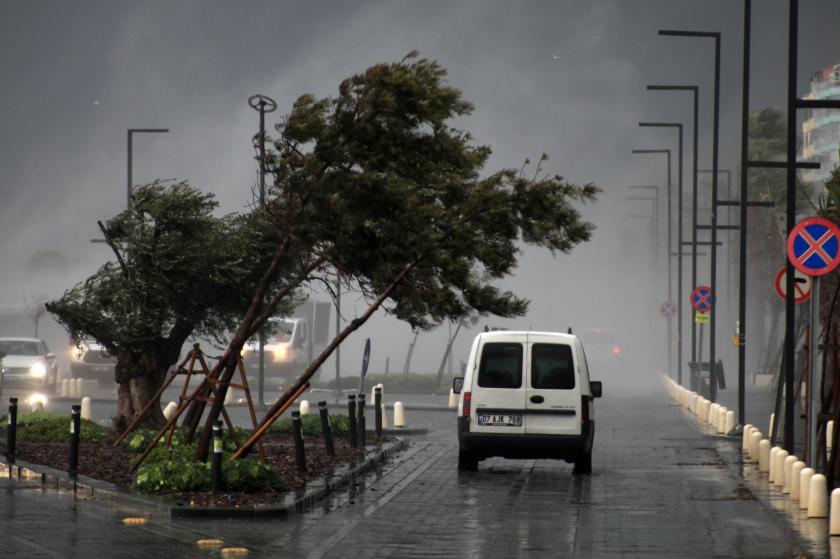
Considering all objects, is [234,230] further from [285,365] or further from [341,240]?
[285,365]

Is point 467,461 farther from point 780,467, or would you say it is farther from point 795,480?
point 795,480

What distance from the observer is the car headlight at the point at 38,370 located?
48.5 m

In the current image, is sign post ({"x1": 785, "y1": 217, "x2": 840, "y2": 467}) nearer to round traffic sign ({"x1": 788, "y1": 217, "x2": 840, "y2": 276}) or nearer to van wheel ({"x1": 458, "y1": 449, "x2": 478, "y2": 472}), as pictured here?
round traffic sign ({"x1": 788, "y1": 217, "x2": 840, "y2": 276})

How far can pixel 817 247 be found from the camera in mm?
18719

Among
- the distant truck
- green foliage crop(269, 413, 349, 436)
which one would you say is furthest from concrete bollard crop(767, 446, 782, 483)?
the distant truck

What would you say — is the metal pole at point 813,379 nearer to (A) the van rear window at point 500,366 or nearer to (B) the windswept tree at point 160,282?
(A) the van rear window at point 500,366

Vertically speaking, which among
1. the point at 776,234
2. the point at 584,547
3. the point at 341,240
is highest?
the point at 776,234

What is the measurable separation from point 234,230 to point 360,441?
156 inches

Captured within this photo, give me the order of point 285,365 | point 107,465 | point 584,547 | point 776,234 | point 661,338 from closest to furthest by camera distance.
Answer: point 584,547 → point 107,465 → point 285,365 → point 776,234 → point 661,338

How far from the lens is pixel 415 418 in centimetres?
3928

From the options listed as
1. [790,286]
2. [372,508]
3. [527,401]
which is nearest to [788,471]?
[790,286]

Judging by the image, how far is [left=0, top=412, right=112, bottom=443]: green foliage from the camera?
25.0m

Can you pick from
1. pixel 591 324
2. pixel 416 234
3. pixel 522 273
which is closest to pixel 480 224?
pixel 416 234

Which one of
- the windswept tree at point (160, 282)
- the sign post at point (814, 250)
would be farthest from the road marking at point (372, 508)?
the sign post at point (814, 250)
